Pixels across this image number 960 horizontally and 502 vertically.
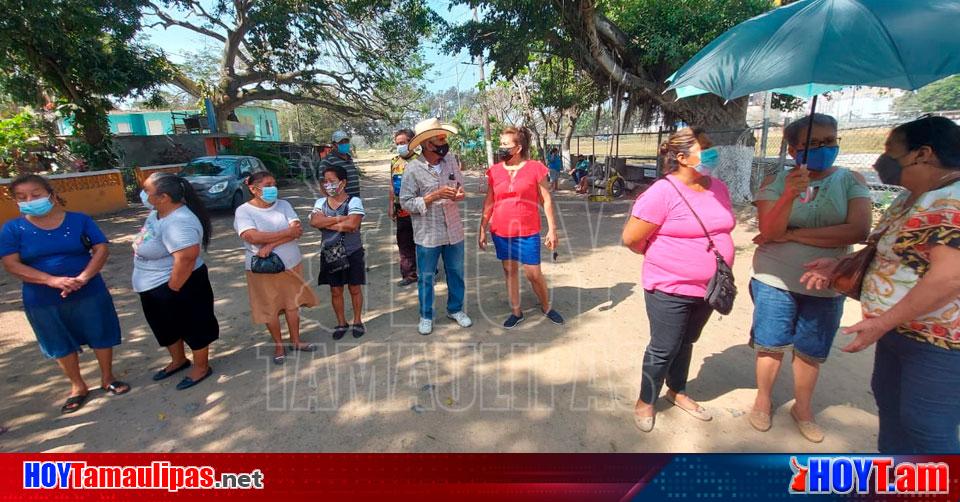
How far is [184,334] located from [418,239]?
185 centimetres

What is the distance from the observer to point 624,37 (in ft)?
31.6

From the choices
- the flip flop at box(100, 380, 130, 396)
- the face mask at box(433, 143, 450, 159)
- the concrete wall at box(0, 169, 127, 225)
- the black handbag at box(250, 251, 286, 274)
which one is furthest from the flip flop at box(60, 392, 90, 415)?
the concrete wall at box(0, 169, 127, 225)

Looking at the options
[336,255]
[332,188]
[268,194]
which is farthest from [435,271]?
[268,194]

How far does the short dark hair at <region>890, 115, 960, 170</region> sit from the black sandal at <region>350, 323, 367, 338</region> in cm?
368

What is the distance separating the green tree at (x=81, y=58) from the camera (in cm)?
877

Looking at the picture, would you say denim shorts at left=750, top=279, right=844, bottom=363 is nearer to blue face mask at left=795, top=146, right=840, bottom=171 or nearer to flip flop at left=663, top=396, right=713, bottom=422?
flip flop at left=663, top=396, right=713, bottom=422

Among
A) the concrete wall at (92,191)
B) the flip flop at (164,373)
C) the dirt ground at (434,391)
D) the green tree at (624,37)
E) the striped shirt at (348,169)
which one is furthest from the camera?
the concrete wall at (92,191)

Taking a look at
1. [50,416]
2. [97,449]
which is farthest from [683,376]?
[50,416]

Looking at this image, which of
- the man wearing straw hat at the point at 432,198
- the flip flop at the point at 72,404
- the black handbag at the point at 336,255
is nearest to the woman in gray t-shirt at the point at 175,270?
the flip flop at the point at 72,404

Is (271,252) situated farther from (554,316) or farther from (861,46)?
(861,46)

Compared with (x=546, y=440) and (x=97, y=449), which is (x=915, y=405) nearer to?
(x=546, y=440)

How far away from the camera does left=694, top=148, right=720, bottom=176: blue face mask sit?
222 cm

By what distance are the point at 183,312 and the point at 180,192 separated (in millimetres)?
855

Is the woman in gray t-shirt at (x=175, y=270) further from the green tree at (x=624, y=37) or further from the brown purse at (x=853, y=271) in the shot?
the green tree at (x=624, y=37)
